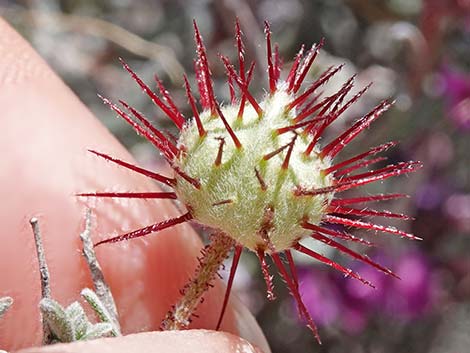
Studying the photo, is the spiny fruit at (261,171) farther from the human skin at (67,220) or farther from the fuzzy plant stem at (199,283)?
the human skin at (67,220)

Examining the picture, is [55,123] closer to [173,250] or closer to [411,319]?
[173,250]

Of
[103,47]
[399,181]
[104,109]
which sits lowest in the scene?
[399,181]

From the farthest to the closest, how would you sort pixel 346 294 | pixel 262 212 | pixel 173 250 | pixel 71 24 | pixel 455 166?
1. pixel 455 166
2. pixel 71 24
3. pixel 346 294
4. pixel 173 250
5. pixel 262 212

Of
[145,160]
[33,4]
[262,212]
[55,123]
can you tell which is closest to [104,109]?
[145,160]

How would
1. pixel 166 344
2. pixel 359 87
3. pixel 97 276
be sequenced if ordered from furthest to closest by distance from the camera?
pixel 359 87, pixel 97 276, pixel 166 344

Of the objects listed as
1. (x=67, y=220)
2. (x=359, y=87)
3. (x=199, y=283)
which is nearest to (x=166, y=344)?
(x=199, y=283)

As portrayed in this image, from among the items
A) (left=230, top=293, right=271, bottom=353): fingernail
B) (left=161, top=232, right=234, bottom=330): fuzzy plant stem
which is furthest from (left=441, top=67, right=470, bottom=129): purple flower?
(left=161, top=232, right=234, bottom=330): fuzzy plant stem

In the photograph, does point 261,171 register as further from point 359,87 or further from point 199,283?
point 359,87

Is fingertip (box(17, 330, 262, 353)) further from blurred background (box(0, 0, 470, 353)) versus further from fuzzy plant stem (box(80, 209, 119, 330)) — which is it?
blurred background (box(0, 0, 470, 353))
